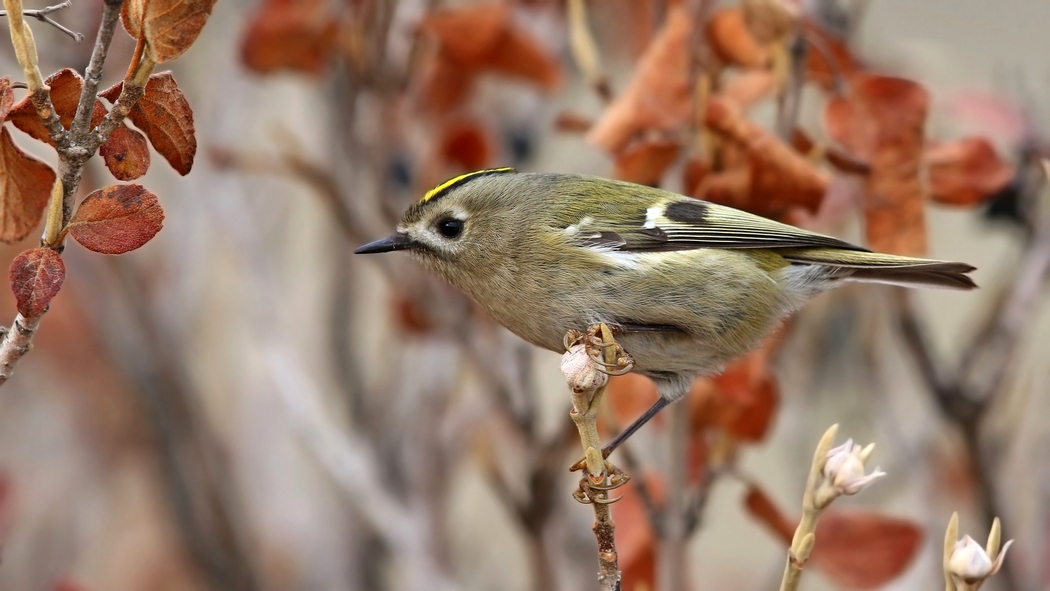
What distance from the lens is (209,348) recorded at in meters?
2.81

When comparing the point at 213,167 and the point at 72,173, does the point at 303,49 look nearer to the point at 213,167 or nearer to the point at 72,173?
the point at 213,167

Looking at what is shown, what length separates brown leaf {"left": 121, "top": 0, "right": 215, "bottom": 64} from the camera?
761 millimetres

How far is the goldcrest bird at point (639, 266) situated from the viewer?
1.53m

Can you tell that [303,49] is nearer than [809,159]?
No

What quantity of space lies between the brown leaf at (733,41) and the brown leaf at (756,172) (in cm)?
13

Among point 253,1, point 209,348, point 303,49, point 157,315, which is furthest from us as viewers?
point 209,348

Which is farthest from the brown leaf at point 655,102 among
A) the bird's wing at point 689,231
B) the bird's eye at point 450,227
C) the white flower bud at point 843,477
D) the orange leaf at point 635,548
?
the white flower bud at point 843,477

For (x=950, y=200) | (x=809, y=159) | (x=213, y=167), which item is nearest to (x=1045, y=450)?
(x=950, y=200)

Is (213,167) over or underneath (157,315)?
over

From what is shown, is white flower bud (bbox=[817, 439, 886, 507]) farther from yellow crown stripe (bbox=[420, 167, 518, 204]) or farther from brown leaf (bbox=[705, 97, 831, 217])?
yellow crown stripe (bbox=[420, 167, 518, 204])

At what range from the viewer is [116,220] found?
2.75 ft

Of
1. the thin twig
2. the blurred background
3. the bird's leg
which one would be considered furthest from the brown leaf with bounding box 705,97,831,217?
the thin twig

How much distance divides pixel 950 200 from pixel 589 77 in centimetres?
58

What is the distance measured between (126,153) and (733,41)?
1.06m
